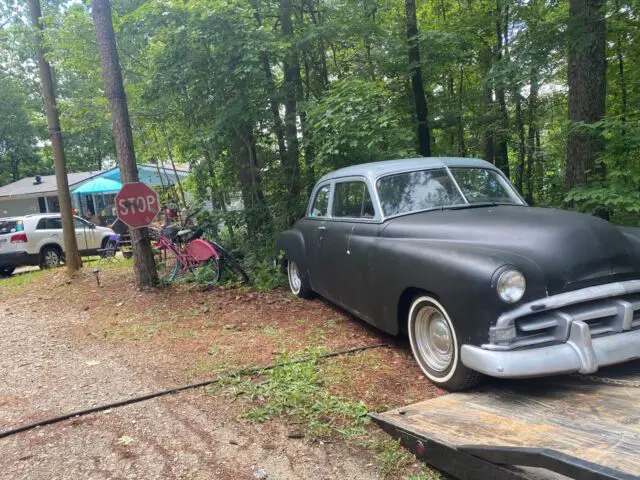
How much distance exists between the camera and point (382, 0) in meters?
11.4

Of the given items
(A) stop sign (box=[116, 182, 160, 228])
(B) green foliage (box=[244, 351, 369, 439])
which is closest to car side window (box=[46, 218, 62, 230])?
(A) stop sign (box=[116, 182, 160, 228])

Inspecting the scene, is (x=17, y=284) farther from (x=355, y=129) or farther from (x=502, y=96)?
(x=502, y=96)

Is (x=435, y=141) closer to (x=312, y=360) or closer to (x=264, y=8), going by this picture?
(x=264, y=8)

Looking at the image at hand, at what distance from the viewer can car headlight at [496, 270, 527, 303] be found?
2.94m

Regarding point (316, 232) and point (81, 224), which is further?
point (81, 224)

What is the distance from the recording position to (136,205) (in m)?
7.36

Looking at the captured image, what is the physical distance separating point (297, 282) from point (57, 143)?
21.7ft

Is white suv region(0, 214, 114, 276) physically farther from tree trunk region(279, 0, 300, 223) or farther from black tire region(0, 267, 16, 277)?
tree trunk region(279, 0, 300, 223)

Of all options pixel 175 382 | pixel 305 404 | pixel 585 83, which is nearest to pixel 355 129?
pixel 585 83

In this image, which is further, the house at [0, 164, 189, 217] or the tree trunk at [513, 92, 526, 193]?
the house at [0, 164, 189, 217]

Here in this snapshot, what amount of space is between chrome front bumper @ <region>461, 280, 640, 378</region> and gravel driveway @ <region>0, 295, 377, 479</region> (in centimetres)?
107

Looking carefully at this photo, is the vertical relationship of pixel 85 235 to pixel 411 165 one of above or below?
below

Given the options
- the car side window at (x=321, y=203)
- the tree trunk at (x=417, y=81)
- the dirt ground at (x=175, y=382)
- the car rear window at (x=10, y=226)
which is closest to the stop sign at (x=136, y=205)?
the dirt ground at (x=175, y=382)

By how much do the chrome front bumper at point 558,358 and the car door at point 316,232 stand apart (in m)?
2.81
